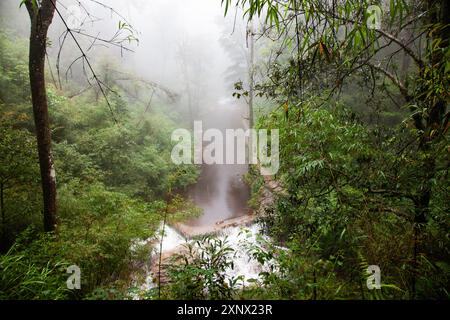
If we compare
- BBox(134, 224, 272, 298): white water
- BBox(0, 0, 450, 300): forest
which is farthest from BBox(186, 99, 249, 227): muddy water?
BBox(134, 224, 272, 298): white water

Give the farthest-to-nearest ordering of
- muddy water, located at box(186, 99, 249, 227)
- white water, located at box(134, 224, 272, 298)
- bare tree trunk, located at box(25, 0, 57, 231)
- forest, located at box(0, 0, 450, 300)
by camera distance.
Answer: muddy water, located at box(186, 99, 249, 227) < white water, located at box(134, 224, 272, 298) < bare tree trunk, located at box(25, 0, 57, 231) < forest, located at box(0, 0, 450, 300)

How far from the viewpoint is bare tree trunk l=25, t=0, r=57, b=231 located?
3719 millimetres

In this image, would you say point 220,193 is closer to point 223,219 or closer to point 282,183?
point 223,219

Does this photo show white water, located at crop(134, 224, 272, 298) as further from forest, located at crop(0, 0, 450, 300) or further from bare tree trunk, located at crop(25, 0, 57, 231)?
bare tree trunk, located at crop(25, 0, 57, 231)

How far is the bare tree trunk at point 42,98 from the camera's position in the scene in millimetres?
3719

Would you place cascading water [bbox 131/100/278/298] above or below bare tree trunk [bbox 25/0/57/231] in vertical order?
below

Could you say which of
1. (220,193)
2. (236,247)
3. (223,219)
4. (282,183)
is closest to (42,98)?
(282,183)

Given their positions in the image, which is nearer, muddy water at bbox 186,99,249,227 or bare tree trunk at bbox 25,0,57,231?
bare tree trunk at bbox 25,0,57,231

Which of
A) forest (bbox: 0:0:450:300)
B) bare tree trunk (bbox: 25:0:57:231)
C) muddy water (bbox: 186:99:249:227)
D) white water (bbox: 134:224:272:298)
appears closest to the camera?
forest (bbox: 0:0:450:300)

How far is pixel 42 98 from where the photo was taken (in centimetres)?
407

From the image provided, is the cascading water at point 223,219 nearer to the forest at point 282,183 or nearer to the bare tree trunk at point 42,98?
the forest at point 282,183
